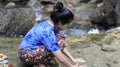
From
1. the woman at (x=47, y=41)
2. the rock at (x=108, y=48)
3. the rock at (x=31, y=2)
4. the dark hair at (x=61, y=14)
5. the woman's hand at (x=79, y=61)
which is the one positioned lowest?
the rock at (x=31, y=2)

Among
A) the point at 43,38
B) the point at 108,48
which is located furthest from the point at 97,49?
the point at 43,38

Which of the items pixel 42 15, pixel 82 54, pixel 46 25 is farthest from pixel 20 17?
pixel 46 25

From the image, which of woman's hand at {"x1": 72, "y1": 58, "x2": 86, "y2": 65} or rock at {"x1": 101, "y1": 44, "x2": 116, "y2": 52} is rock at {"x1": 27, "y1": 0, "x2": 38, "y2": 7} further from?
woman's hand at {"x1": 72, "y1": 58, "x2": 86, "y2": 65}

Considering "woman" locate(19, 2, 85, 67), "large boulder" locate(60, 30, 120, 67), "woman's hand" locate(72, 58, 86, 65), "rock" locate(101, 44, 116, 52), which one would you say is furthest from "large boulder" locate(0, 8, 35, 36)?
"woman" locate(19, 2, 85, 67)

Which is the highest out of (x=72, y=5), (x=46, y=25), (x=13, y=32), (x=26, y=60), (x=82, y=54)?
(x=46, y=25)

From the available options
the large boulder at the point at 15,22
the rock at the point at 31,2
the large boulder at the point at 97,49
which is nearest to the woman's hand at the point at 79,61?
the large boulder at the point at 97,49

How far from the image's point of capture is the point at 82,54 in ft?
13.3

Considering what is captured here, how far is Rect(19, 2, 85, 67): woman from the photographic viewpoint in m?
3.28

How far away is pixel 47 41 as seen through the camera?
331cm

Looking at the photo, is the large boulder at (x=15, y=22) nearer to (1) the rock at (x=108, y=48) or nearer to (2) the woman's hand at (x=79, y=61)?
(1) the rock at (x=108, y=48)

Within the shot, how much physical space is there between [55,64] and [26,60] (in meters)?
0.40

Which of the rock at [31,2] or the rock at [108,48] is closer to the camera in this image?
the rock at [108,48]

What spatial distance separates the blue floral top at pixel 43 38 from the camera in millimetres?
3299

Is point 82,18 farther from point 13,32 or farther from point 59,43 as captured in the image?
point 59,43
